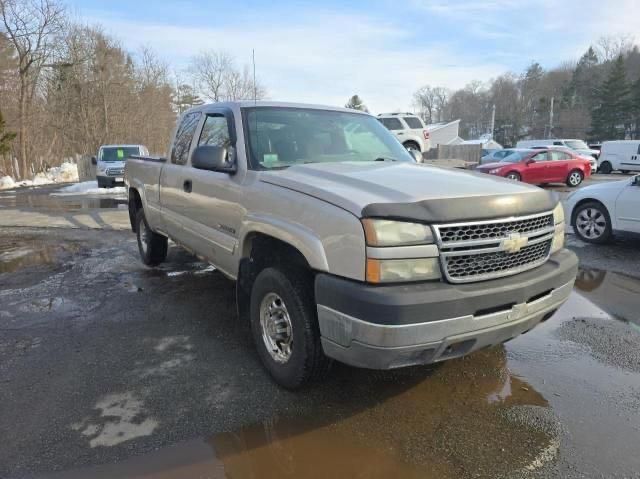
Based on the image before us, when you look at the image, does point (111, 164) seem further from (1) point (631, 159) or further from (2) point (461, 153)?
(2) point (461, 153)

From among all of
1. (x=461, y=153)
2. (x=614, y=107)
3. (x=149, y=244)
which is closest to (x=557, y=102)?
(x=614, y=107)

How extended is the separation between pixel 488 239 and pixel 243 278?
1845mm

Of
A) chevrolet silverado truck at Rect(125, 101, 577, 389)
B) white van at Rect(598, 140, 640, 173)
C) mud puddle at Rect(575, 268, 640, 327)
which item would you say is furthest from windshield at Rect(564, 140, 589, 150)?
chevrolet silverado truck at Rect(125, 101, 577, 389)

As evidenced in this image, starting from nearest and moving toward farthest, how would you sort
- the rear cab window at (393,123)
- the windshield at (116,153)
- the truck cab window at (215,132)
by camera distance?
the truck cab window at (215,132) → the windshield at (116,153) → the rear cab window at (393,123)

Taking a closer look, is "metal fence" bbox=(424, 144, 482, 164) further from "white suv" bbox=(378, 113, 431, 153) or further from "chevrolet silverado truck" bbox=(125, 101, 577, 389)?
"chevrolet silverado truck" bbox=(125, 101, 577, 389)

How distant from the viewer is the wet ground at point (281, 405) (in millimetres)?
2523

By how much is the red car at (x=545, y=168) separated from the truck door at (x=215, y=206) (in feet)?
53.8

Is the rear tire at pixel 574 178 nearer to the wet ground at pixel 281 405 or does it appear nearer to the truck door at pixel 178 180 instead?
the wet ground at pixel 281 405

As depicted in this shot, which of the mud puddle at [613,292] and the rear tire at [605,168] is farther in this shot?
the rear tire at [605,168]

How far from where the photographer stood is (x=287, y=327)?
10.4ft

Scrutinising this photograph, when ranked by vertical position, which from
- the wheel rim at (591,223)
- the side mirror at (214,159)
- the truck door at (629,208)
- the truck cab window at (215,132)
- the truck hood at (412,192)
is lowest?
the wheel rim at (591,223)

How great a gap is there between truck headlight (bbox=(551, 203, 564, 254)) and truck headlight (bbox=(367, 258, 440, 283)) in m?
1.18

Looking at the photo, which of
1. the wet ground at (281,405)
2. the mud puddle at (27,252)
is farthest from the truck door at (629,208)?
the mud puddle at (27,252)

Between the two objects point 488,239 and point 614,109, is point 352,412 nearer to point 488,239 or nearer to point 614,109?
point 488,239
